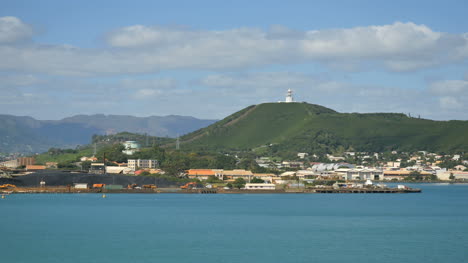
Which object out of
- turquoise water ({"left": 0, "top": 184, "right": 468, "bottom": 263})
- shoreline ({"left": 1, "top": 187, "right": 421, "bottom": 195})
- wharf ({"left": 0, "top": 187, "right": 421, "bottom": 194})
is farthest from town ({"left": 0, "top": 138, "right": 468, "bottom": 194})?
turquoise water ({"left": 0, "top": 184, "right": 468, "bottom": 263})

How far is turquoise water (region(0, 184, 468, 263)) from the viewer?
137ft

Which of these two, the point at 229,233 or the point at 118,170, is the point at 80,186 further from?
the point at 229,233

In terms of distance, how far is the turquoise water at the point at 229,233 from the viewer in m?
41.7

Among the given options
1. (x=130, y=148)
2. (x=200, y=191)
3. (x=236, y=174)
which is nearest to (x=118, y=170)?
(x=236, y=174)

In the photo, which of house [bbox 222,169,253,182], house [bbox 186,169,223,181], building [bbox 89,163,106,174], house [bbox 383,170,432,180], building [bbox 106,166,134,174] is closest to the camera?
building [bbox 89,163,106,174]

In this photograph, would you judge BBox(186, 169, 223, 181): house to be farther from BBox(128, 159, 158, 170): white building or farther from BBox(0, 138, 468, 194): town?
BBox(128, 159, 158, 170): white building

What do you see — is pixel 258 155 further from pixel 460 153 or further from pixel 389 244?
pixel 389 244

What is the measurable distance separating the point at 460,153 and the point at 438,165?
36.4 feet

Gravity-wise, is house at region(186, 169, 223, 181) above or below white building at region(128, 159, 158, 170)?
below

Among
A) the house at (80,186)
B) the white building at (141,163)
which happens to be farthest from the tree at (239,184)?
the white building at (141,163)

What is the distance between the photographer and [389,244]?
46.1 meters

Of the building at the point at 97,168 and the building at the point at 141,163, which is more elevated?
the building at the point at 141,163

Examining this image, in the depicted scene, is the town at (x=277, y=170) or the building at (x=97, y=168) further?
the building at (x=97, y=168)

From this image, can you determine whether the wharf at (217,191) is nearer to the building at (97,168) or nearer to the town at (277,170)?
the town at (277,170)
